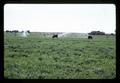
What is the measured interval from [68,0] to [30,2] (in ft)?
1.39

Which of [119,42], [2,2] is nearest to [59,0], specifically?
[2,2]

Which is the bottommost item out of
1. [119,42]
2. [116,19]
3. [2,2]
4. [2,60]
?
[2,60]

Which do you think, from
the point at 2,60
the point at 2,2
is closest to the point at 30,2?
the point at 2,2

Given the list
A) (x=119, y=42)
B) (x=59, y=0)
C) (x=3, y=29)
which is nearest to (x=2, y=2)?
(x=3, y=29)

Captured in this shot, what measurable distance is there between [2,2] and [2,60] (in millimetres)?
645

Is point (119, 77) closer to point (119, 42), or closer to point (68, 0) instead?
point (119, 42)

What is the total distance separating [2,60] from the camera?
106 inches

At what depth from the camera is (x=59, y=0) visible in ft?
8.82

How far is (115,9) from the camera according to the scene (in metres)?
2.72
